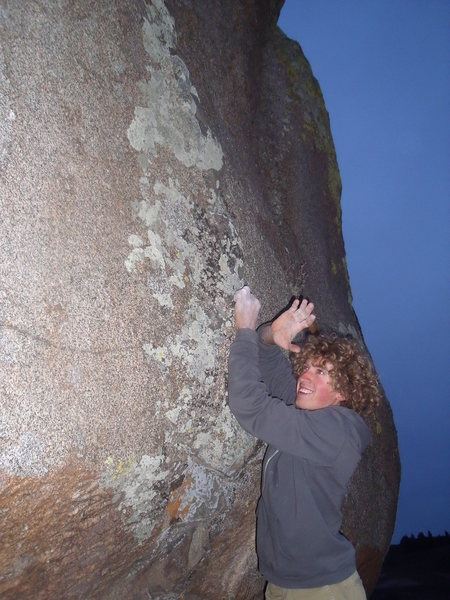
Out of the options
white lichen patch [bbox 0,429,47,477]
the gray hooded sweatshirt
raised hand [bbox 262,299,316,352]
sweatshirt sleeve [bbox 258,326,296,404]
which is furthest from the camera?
sweatshirt sleeve [bbox 258,326,296,404]

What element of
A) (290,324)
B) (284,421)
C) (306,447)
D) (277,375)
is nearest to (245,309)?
(290,324)

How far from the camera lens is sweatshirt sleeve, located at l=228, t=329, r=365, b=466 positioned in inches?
67.4

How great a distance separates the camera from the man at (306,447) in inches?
68.3

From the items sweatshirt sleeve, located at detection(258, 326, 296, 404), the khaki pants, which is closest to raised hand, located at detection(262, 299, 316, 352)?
sweatshirt sleeve, located at detection(258, 326, 296, 404)

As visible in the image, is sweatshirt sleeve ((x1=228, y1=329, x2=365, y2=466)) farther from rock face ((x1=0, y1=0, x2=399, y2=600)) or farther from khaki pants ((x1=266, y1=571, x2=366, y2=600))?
khaki pants ((x1=266, y1=571, x2=366, y2=600))

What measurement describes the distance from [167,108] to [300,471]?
1539 millimetres

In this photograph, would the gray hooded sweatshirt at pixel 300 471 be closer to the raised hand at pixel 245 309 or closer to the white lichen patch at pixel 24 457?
the raised hand at pixel 245 309

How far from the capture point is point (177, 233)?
6.09 feet

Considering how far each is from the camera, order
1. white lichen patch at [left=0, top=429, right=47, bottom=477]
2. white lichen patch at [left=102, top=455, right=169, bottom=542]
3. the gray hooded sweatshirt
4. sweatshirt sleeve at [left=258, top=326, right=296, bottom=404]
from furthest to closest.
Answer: sweatshirt sleeve at [left=258, top=326, right=296, bottom=404] < the gray hooded sweatshirt < white lichen patch at [left=102, top=455, right=169, bottom=542] < white lichen patch at [left=0, top=429, right=47, bottom=477]

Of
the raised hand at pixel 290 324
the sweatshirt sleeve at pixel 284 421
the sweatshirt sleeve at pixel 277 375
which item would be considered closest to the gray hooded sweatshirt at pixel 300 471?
the sweatshirt sleeve at pixel 284 421

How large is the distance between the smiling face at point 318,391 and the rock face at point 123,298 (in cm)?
33

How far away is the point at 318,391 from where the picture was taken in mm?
1915

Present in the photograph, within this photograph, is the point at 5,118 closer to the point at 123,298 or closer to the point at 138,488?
the point at 123,298

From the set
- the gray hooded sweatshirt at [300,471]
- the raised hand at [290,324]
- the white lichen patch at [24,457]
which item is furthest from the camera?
the raised hand at [290,324]
